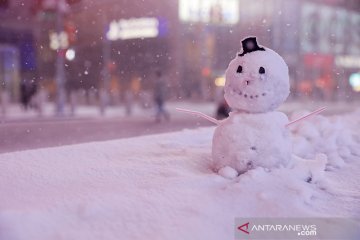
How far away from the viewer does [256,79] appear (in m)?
4.39

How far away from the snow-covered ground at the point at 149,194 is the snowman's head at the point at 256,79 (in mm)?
673

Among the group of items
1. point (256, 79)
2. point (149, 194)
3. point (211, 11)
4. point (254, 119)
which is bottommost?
point (149, 194)

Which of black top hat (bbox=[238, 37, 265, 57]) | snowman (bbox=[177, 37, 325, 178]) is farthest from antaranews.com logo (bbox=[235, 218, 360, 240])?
black top hat (bbox=[238, 37, 265, 57])

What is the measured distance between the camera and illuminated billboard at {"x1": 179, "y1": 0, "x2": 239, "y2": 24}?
31.3m

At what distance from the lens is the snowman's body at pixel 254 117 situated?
4363 mm

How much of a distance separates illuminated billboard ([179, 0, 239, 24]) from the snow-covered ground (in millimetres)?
26839

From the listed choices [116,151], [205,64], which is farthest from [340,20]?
[116,151]

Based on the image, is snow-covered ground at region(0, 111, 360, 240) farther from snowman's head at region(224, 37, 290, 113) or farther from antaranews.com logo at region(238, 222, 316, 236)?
snowman's head at region(224, 37, 290, 113)

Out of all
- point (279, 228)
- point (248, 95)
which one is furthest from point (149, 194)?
point (248, 95)

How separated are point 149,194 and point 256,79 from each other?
151 centimetres

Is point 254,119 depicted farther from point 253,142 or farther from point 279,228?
point 279,228

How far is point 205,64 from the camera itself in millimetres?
33312

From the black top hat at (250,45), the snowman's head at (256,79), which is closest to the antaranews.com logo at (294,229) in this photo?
the snowman's head at (256,79)

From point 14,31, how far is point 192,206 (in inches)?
1078
